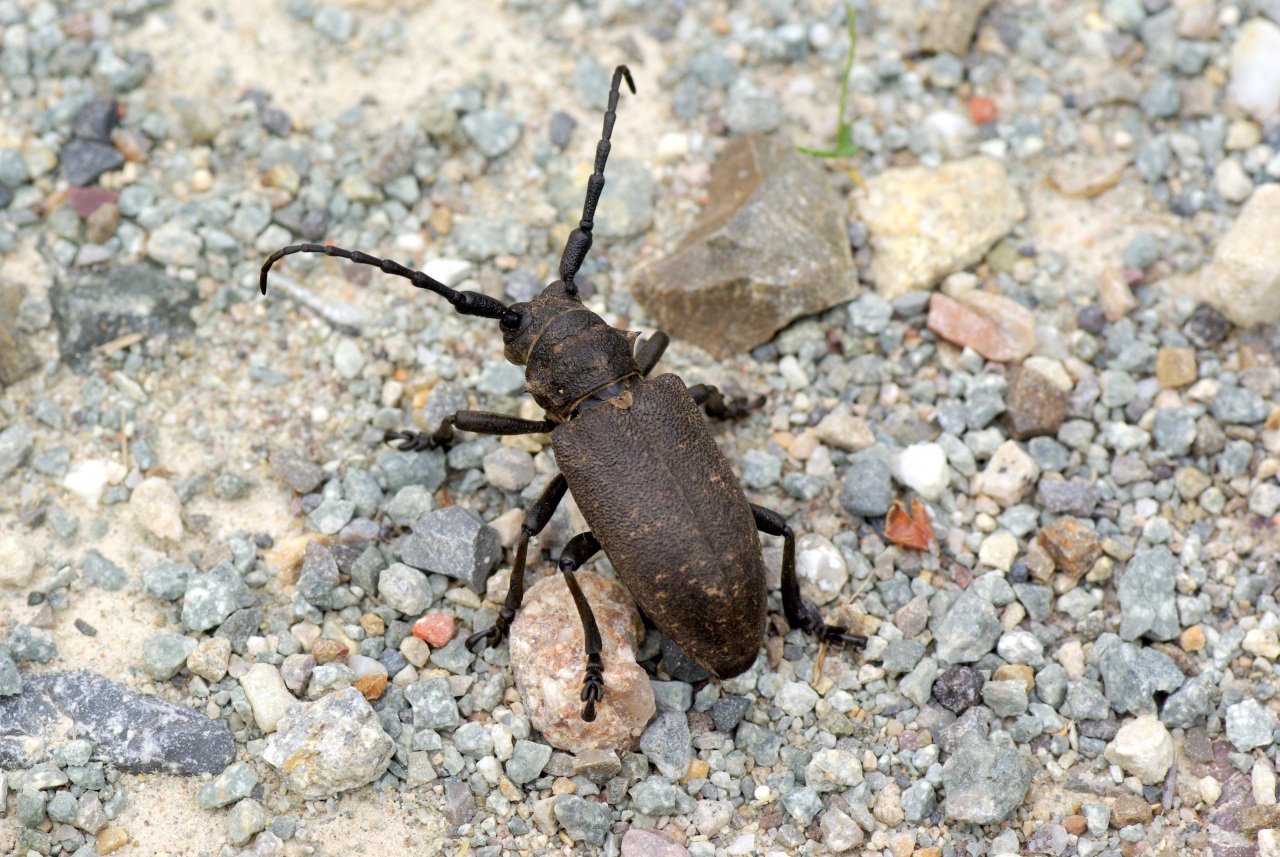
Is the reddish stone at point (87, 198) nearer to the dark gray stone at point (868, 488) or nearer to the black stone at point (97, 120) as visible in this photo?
the black stone at point (97, 120)

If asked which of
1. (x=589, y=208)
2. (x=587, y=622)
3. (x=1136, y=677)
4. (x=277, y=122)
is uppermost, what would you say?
(x=589, y=208)

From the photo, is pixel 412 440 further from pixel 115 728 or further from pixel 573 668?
pixel 115 728

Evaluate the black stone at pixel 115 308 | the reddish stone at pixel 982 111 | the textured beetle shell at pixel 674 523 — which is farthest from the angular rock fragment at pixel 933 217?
the black stone at pixel 115 308

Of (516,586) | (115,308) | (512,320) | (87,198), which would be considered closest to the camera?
(516,586)

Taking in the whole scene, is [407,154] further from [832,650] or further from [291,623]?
[832,650]

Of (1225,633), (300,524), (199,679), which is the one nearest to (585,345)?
(300,524)

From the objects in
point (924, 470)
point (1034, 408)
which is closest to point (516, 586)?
point (924, 470)
